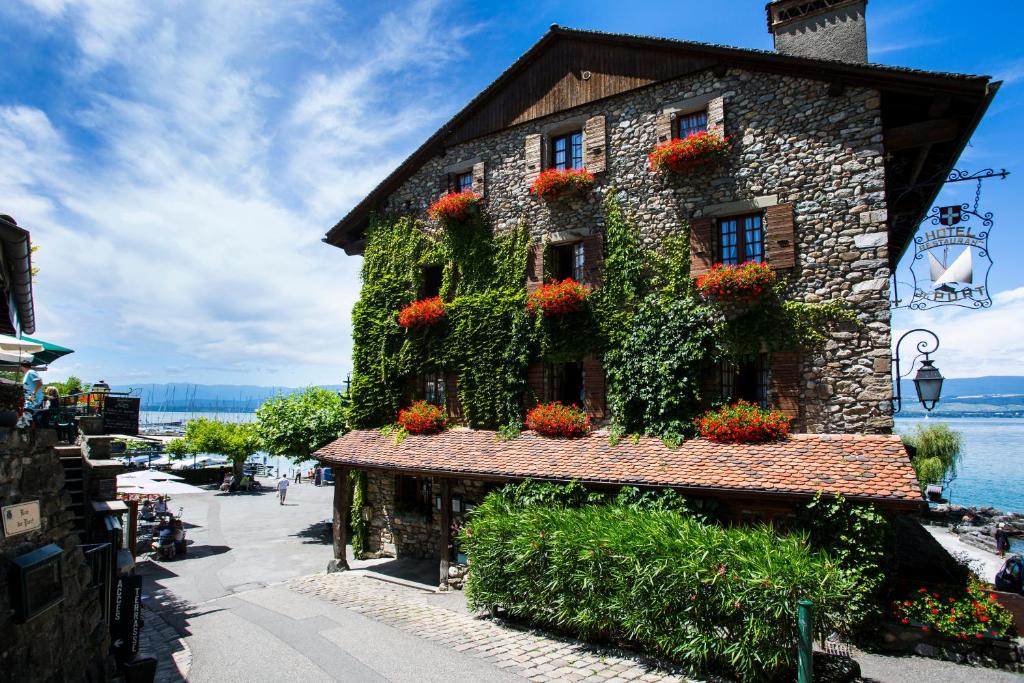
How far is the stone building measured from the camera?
11008 millimetres

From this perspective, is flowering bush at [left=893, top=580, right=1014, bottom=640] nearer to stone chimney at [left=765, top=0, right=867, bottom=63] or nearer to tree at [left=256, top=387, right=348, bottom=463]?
stone chimney at [left=765, top=0, right=867, bottom=63]

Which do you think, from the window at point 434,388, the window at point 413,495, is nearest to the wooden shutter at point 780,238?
the window at point 434,388

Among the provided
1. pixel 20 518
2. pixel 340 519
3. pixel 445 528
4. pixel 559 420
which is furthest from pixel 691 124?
pixel 20 518

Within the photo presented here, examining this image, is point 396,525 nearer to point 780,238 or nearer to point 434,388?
point 434,388

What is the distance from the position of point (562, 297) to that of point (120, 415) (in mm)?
10734

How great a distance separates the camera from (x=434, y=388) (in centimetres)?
1709

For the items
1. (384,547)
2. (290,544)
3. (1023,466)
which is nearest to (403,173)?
(384,547)

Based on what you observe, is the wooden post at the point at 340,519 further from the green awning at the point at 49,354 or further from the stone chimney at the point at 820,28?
the stone chimney at the point at 820,28

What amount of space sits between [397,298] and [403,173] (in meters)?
4.13

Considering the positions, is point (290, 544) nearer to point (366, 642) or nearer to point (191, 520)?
point (191, 520)

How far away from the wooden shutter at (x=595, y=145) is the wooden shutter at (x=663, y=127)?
1.40 meters

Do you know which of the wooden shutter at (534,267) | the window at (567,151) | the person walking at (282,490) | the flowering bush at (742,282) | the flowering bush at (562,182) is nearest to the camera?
the flowering bush at (742,282)

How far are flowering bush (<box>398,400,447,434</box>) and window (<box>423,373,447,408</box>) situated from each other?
0.39 m

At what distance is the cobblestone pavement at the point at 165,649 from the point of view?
873 cm
